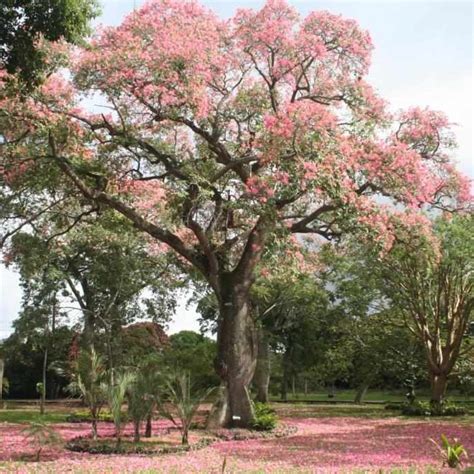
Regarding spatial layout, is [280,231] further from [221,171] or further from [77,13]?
[77,13]

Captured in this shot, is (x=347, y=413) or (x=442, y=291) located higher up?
(x=442, y=291)

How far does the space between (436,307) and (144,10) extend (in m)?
14.4

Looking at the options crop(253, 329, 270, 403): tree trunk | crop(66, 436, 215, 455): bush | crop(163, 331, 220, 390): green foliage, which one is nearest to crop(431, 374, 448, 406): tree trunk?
crop(163, 331, 220, 390): green foliage

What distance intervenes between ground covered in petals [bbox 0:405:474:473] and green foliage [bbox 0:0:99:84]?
18.5 feet

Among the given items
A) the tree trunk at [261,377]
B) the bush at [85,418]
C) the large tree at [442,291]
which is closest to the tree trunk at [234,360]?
the bush at [85,418]

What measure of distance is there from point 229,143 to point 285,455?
826 cm

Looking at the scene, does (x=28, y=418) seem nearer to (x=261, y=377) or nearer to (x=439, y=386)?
(x=261, y=377)

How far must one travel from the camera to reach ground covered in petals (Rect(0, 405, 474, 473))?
870cm

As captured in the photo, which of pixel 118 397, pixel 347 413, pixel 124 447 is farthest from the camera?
pixel 347 413

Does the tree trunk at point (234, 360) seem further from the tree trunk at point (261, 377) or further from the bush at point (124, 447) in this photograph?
the tree trunk at point (261, 377)

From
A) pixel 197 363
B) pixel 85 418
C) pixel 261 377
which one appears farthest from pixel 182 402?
pixel 261 377

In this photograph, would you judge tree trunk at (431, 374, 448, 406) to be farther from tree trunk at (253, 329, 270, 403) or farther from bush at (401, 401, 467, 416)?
tree trunk at (253, 329, 270, 403)

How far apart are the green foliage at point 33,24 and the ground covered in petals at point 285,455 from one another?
5.65m

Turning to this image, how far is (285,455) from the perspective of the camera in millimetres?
10594
